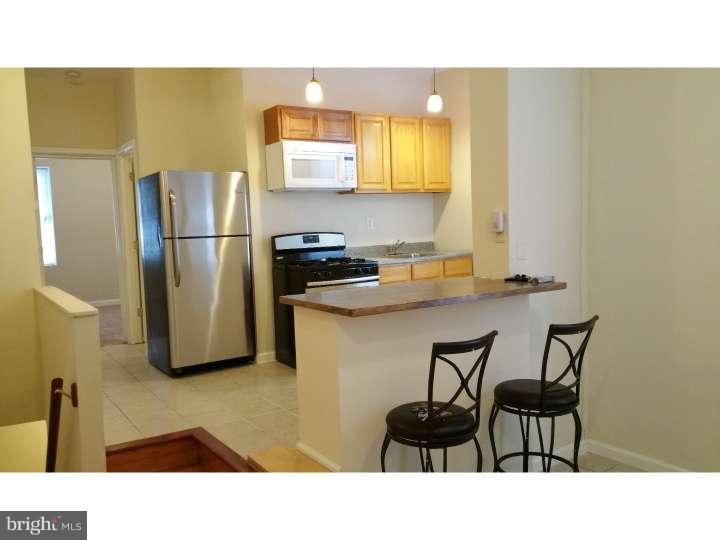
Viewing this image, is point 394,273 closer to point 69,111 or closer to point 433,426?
point 433,426

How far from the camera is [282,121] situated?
4867 mm

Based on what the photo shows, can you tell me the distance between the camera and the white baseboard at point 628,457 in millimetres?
3168

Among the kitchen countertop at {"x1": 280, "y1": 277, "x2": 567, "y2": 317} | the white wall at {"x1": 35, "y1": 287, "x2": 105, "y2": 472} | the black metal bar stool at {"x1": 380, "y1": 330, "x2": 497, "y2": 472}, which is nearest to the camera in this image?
the black metal bar stool at {"x1": 380, "y1": 330, "x2": 497, "y2": 472}

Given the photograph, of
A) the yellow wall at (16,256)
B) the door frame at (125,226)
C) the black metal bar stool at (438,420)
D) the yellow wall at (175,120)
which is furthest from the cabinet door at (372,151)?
the black metal bar stool at (438,420)

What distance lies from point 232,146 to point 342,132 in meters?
0.98

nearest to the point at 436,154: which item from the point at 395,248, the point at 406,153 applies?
the point at 406,153

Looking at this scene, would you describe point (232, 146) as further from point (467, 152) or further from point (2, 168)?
point (467, 152)

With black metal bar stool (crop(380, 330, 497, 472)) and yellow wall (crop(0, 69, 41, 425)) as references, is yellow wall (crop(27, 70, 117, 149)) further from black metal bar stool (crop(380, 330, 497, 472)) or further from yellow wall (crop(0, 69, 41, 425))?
black metal bar stool (crop(380, 330, 497, 472))

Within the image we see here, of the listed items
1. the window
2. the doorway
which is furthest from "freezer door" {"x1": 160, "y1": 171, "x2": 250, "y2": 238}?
the window

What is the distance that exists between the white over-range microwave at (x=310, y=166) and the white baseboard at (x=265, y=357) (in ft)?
4.74

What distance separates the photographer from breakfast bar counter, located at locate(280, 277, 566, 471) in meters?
2.51

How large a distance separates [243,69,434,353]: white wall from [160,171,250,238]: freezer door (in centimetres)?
18
